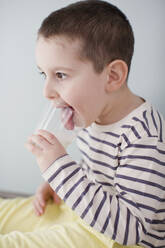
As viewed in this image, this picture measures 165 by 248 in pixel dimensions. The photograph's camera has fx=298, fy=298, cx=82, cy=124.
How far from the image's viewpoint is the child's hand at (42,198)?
3.13 feet

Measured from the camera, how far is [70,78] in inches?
28.3

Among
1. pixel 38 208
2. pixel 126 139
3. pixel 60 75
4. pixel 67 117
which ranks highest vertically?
pixel 60 75

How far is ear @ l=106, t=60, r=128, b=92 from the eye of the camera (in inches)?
29.2

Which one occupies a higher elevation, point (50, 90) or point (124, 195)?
point (50, 90)

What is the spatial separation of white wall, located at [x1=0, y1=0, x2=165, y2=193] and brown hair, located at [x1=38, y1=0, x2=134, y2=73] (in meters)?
0.19

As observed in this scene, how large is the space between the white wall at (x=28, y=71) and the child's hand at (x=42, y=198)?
19 centimetres

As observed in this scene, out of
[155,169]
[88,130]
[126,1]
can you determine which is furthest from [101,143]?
[126,1]

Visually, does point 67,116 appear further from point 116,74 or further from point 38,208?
point 38,208

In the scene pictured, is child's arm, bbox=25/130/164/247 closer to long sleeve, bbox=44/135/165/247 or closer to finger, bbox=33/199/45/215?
long sleeve, bbox=44/135/165/247

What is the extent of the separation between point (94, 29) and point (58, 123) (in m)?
0.26

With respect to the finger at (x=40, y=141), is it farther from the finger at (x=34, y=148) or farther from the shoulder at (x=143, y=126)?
the shoulder at (x=143, y=126)

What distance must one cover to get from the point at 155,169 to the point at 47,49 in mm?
383

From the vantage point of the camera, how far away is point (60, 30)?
692mm

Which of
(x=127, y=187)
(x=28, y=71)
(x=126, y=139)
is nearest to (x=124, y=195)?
(x=127, y=187)
